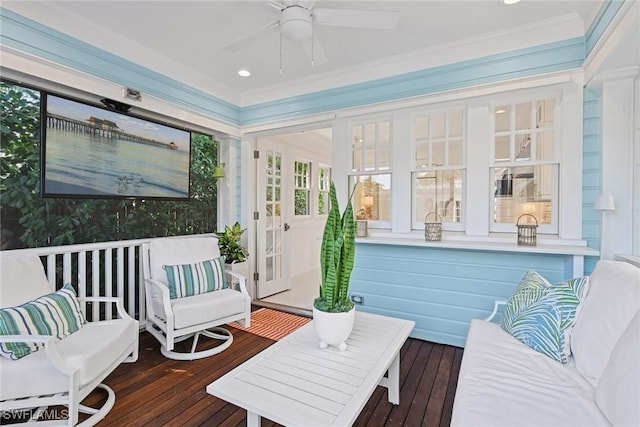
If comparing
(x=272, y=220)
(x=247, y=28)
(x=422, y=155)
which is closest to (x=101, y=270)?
(x=272, y=220)

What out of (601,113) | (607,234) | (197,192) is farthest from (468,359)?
(197,192)

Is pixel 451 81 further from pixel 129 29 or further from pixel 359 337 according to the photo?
pixel 129 29

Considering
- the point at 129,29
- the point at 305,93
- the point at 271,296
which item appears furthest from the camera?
the point at 271,296

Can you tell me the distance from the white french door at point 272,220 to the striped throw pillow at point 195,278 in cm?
121

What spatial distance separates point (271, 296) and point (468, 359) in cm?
310

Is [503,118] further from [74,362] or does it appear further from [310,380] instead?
[74,362]

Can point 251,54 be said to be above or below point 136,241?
above

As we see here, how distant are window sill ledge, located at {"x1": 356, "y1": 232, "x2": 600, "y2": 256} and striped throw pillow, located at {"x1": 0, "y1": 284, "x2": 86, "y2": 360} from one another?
229 cm

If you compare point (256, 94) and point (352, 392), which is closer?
point (352, 392)

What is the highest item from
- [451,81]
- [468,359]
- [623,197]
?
[451,81]

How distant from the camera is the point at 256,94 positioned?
3.89 m

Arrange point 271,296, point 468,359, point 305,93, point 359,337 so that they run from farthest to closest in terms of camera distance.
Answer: point 271,296 < point 305,93 < point 359,337 < point 468,359

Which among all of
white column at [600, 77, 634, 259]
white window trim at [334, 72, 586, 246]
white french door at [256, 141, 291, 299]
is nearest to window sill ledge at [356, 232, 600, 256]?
white window trim at [334, 72, 586, 246]

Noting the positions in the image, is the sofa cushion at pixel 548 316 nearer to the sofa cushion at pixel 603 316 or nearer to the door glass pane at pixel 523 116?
the sofa cushion at pixel 603 316
